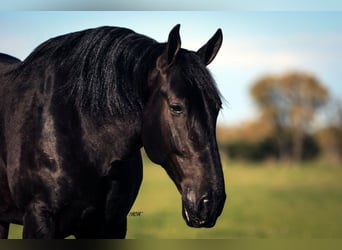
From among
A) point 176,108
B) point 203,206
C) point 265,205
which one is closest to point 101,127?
point 176,108

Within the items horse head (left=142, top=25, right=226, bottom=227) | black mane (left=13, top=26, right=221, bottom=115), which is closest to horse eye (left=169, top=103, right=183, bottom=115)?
horse head (left=142, top=25, right=226, bottom=227)

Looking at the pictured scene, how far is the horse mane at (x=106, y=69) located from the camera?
7.10 feet

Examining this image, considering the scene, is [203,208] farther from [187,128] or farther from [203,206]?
[187,128]

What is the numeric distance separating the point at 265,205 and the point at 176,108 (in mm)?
5103

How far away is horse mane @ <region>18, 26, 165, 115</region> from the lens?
216cm

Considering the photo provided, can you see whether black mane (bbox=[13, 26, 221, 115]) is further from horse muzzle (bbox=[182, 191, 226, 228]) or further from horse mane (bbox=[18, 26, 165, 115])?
horse muzzle (bbox=[182, 191, 226, 228])

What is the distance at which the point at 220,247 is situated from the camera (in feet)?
9.51

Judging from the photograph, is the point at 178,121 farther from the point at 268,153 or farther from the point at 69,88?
the point at 268,153

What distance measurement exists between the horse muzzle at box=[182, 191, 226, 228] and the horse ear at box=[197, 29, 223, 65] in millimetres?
620

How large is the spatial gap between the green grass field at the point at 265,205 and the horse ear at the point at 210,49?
8.69 ft

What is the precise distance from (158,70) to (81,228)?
775 mm

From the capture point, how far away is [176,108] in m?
2.00

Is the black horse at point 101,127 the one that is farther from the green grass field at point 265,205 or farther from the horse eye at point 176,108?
the green grass field at point 265,205

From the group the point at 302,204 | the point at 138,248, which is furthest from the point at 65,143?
the point at 302,204
